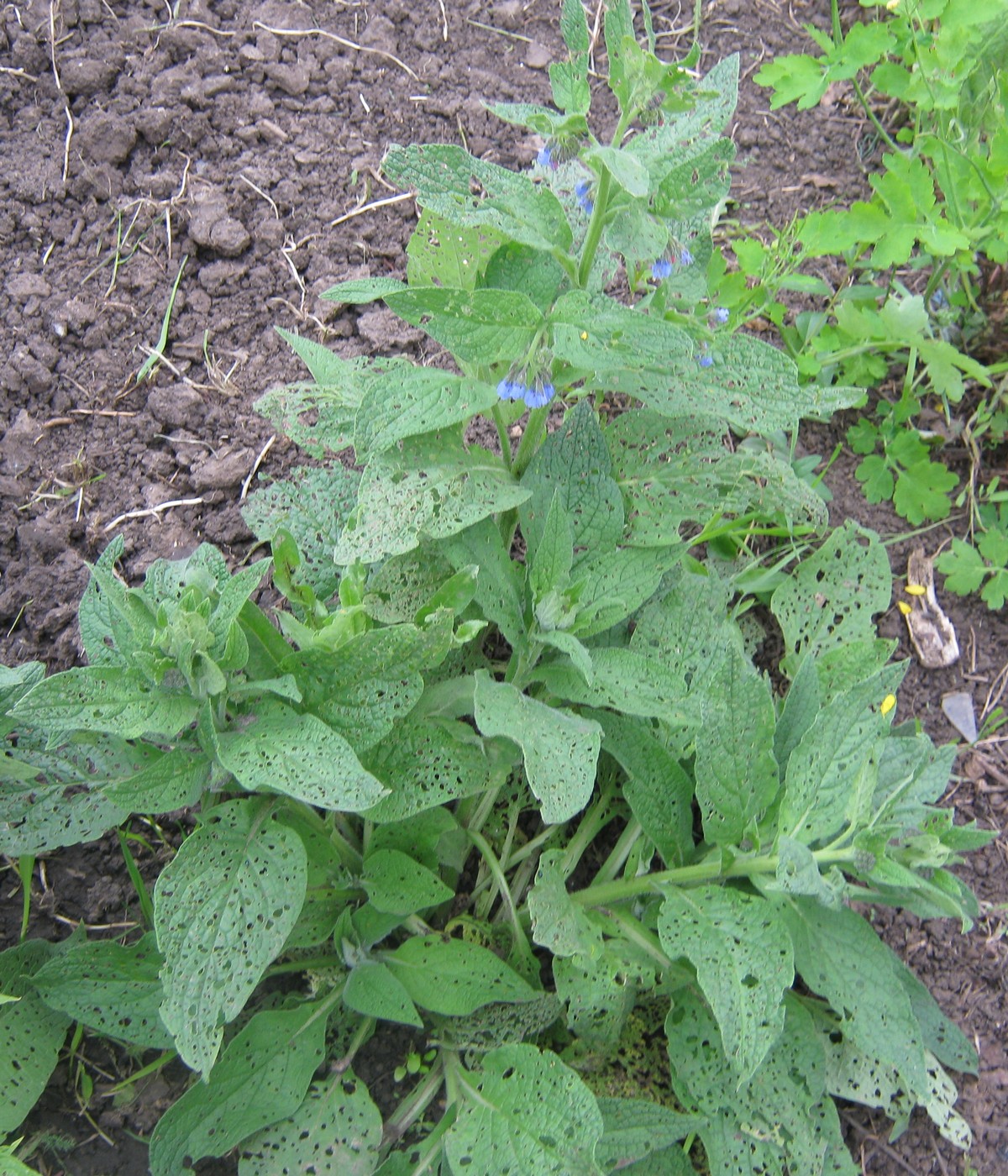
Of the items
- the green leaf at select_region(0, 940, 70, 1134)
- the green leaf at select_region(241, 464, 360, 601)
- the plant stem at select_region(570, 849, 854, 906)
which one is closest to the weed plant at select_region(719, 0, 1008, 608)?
the green leaf at select_region(241, 464, 360, 601)

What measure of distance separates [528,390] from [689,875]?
1.07m

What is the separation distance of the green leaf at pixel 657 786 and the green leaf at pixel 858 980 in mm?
275

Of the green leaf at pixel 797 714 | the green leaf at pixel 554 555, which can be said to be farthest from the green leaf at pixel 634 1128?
the green leaf at pixel 554 555

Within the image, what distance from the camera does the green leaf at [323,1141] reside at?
195cm

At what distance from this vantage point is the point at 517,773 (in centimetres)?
241

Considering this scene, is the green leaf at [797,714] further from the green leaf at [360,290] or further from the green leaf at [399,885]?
the green leaf at [360,290]

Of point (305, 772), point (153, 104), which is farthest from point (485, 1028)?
point (153, 104)

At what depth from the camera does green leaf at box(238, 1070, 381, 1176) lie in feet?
6.40

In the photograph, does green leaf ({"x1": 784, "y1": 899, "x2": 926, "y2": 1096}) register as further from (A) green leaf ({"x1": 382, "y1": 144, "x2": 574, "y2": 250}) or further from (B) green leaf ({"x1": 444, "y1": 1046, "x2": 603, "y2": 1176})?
(A) green leaf ({"x1": 382, "y1": 144, "x2": 574, "y2": 250})

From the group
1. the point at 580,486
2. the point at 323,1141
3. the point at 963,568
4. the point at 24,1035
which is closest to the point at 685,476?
the point at 580,486

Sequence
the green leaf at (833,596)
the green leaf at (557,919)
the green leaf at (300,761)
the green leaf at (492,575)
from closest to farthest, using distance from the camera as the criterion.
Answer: the green leaf at (300,761) < the green leaf at (557,919) < the green leaf at (492,575) < the green leaf at (833,596)

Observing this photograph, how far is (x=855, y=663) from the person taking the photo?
7.63 feet

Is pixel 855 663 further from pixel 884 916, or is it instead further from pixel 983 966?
pixel 983 966

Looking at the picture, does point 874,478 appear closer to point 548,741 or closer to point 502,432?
point 502,432
